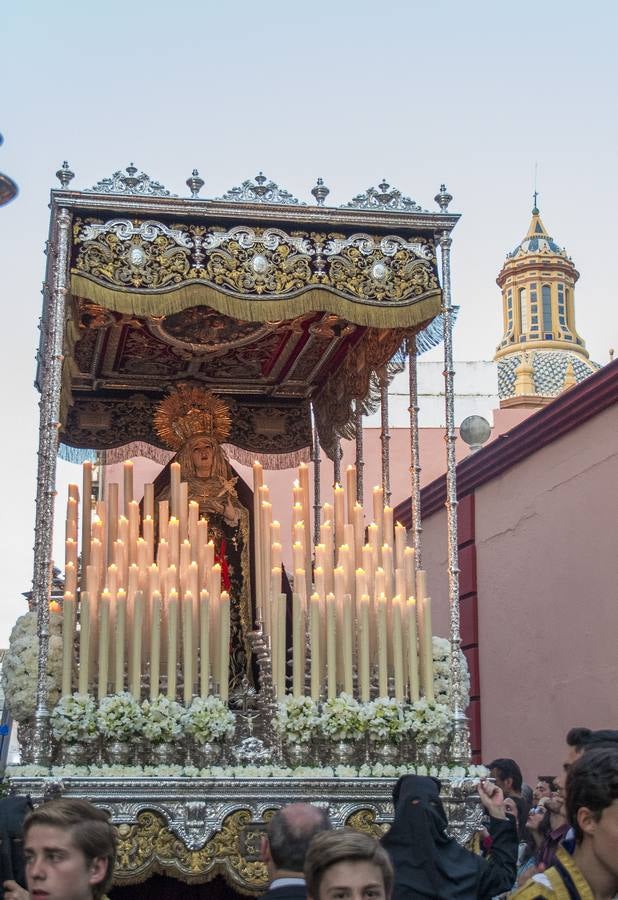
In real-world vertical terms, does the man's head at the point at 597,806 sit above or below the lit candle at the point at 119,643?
below

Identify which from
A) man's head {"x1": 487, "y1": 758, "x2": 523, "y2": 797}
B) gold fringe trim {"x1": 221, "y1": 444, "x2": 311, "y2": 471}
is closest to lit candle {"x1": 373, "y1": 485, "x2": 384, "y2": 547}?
man's head {"x1": 487, "y1": 758, "x2": 523, "y2": 797}

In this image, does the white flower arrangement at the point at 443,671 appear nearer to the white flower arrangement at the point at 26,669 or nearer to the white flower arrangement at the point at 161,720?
the white flower arrangement at the point at 161,720

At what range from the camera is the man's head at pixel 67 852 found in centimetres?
321

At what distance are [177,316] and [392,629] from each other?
2.44 metres

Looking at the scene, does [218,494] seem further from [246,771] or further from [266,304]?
[246,771]

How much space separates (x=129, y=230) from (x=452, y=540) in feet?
7.99

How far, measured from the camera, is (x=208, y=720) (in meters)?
6.94

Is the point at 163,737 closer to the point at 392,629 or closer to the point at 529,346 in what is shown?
the point at 392,629

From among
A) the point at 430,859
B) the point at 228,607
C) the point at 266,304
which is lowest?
the point at 430,859

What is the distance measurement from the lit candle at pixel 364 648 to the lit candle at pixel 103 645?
135 cm

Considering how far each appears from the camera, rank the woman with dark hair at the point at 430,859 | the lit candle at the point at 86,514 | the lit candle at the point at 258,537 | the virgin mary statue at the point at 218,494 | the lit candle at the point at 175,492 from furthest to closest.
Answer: the virgin mary statue at the point at 218,494
the lit candle at the point at 258,537
the lit candle at the point at 175,492
the lit candle at the point at 86,514
the woman with dark hair at the point at 430,859

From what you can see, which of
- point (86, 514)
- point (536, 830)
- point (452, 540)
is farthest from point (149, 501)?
point (536, 830)

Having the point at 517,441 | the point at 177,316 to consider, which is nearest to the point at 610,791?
the point at 177,316

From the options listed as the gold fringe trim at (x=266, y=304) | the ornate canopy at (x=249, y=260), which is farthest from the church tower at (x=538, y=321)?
the gold fringe trim at (x=266, y=304)
